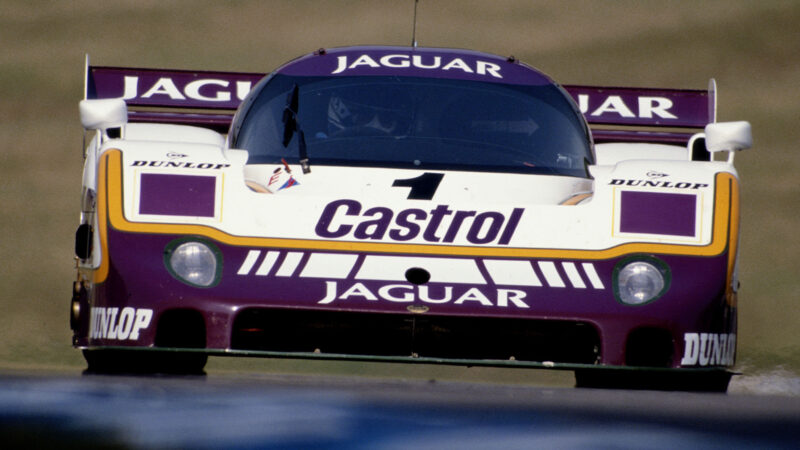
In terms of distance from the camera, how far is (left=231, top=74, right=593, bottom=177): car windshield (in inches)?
215

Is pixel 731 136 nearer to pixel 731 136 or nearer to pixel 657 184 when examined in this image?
pixel 731 136

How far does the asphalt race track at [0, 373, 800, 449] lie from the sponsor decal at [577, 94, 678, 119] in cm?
595

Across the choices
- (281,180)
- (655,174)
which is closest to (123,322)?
(281,180)

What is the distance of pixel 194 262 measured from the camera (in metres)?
4.48

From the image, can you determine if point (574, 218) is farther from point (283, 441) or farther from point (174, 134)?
point (283, 441)

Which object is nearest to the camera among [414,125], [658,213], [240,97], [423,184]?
→ [658,213]

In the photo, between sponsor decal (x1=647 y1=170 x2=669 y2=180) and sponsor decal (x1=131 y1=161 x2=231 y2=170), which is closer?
sponsor decal (x1=131 y1=161 x2=231 y2=170)

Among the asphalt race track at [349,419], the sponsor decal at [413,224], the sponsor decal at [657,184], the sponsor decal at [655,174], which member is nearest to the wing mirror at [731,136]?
the sponsor decal at [655,174]

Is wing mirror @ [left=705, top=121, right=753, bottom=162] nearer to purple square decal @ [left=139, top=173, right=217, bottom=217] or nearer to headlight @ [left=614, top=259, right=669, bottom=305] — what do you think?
headlight @ [left=614, top=259, right=669, bottom=305]

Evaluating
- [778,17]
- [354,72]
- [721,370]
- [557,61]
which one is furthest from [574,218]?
[778,17]

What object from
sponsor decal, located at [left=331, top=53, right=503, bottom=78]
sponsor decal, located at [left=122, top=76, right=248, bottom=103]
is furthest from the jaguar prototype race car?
sponsor decal, located at [left=122, top=76, right=248, bottom=103]

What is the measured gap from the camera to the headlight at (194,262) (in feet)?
14.6

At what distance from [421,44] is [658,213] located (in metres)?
15.8

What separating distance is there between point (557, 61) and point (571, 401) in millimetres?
18994
